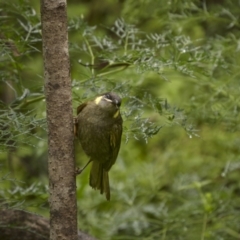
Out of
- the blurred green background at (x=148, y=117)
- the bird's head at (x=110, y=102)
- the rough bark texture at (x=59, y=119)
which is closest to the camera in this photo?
the rough bark texture at (x=59, y=119)

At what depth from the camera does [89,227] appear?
4.47 meters

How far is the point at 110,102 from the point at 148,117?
1.80 ft

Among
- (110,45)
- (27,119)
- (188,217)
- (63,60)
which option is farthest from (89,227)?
(63,60)

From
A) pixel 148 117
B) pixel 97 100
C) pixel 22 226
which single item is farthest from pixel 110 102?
pixel 22 226

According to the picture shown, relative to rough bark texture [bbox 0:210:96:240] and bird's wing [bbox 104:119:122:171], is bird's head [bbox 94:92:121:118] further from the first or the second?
rough bark texture [bbox 0:210:96:240]

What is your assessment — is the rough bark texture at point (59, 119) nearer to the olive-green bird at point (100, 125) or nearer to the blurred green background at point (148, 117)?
the blurred green background at point (148, 117)

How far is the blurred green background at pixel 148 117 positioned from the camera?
3262 millimetres

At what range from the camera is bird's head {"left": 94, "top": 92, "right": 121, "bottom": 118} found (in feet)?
10.2

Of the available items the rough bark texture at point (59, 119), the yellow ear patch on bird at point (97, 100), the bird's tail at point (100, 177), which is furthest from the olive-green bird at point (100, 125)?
the rough bark texture at point (59, 119)

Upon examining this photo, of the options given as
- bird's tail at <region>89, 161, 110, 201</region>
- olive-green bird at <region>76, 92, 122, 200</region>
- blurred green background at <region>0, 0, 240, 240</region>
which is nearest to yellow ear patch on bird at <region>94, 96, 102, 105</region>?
olive-green bird at <region>76, 92, 122, 200</region>

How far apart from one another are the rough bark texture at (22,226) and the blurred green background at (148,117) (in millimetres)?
96

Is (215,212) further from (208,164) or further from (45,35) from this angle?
(45,35)

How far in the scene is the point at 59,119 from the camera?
2.73m

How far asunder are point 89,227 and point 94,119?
1.47 metres
